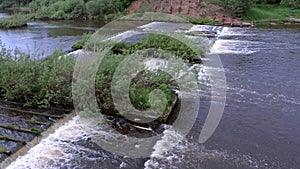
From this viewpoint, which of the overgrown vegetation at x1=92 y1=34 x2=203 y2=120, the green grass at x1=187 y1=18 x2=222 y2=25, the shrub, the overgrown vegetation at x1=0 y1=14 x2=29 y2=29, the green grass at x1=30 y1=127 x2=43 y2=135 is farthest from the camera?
the shrub

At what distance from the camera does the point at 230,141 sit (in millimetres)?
7305

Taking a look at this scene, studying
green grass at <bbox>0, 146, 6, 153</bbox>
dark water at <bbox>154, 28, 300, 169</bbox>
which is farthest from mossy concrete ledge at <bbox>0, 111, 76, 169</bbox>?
dark water at <bbox>154, 28, 300, 169</bbox>

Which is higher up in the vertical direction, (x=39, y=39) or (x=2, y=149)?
(x=39, y=39)

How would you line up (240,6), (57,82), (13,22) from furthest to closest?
(240,6)
(13,22)
(57,82)

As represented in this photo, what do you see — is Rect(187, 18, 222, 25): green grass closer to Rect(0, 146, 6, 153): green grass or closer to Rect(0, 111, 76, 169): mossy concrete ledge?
Rect(0, 111, 76, 169): mossy concrete ledge

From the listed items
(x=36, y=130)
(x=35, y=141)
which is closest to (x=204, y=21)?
(x=36, y=130)

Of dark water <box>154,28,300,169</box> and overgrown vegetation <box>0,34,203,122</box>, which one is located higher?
overgrown vegetation <box>0,34,203,122</box>

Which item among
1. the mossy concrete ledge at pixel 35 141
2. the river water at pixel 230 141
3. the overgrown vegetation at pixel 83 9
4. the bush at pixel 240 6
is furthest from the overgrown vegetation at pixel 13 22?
the river water at pixel 230 141

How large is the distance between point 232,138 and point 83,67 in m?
4.74

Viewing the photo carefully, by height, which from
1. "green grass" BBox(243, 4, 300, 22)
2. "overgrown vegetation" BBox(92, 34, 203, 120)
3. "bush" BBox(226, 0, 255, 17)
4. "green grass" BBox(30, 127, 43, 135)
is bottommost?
"green grass" BBox(30, 127, 43, 135)

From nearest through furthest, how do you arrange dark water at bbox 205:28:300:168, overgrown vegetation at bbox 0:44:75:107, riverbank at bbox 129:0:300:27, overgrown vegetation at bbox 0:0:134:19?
dark water at bbox 205:28:300:168, overgrown vegetation at bbox 0:44:75:107, riverbank at bbox 129:0:300:27, overgrown vegetation at bbox 0:0:134:19

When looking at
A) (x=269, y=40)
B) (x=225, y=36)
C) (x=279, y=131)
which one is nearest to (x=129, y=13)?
(x=225, y=36)

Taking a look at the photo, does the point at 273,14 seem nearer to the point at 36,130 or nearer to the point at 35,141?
the point at 36,130

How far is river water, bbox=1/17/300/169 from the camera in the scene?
631 centimetres
